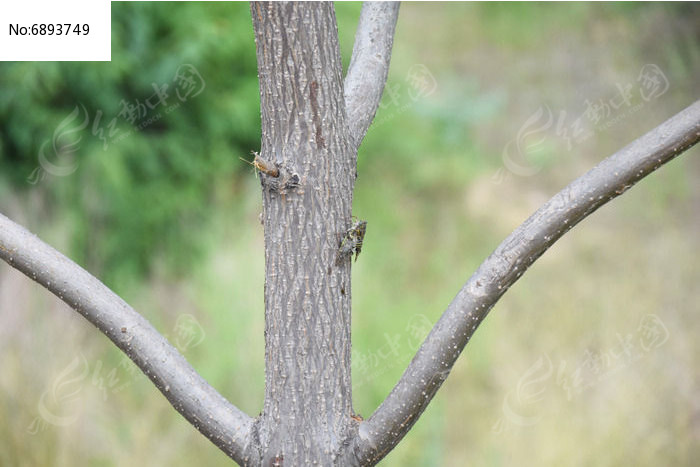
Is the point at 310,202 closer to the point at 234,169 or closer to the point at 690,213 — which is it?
the point at 234,169

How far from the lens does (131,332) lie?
702 millimetres

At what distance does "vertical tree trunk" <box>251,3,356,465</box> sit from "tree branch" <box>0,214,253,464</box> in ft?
0.14

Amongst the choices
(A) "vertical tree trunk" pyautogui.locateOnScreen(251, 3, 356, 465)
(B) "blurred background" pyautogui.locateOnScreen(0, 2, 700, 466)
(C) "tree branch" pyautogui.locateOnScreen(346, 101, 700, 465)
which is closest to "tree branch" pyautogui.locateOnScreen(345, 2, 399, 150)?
(A) "vertical tree trunk" pyautogui.locateOnScreen(251, 3, 356, 465)

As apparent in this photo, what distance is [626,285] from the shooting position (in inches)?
109

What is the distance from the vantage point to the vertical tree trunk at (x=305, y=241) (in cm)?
64

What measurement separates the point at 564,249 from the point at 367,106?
2.74m

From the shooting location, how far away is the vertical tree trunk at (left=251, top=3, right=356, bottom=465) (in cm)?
64

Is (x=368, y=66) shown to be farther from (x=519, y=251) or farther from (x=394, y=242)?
(x=394, y=242)

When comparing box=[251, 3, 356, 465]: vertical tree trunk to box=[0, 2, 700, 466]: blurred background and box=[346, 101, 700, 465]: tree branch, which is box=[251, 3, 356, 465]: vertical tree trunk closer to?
box=[346, 101, 700, 465]: tree branch

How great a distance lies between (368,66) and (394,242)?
2.51 meters

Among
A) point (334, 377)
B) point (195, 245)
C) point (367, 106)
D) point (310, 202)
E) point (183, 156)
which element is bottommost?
point (334, 377)

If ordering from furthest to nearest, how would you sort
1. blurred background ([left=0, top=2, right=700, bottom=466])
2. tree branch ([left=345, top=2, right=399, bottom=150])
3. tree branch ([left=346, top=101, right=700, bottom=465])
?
1. blurred background ([left=0, top=2, right=700, bottom=466])
2. tree branch ([left=345, top=2, right=399, bottom=150])
3. tree branch ([left=346, top=101, right=700, bottom=465])

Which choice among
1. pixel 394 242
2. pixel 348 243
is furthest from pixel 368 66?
pixel 394 242

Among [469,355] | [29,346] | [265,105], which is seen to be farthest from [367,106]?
[469,355]
